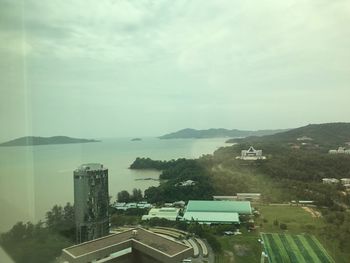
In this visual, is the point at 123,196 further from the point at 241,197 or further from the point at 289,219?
the point at 289,219

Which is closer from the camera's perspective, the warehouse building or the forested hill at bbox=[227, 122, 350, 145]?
the forested hill at bbox=[227, 122, 350, 145]

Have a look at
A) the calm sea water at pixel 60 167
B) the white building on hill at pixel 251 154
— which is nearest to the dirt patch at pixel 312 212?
the white building on hill at pixel 251 154

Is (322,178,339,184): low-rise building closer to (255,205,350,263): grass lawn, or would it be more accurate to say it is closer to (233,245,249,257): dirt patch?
(255,205,350,263): grass lawn

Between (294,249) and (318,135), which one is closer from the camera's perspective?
(294,249)

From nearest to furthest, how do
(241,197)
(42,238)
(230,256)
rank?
(42,238) < (230,256) < (241,197)

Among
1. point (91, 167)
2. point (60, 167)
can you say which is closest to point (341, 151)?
point (91, 167)

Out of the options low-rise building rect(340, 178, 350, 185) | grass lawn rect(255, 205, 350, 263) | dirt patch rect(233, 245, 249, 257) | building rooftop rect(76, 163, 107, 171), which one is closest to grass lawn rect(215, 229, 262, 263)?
dirt patch rect(233, 245, 249, 257)

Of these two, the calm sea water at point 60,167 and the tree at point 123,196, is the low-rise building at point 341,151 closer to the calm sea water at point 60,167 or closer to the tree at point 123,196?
the calm sea water at point 60,167
